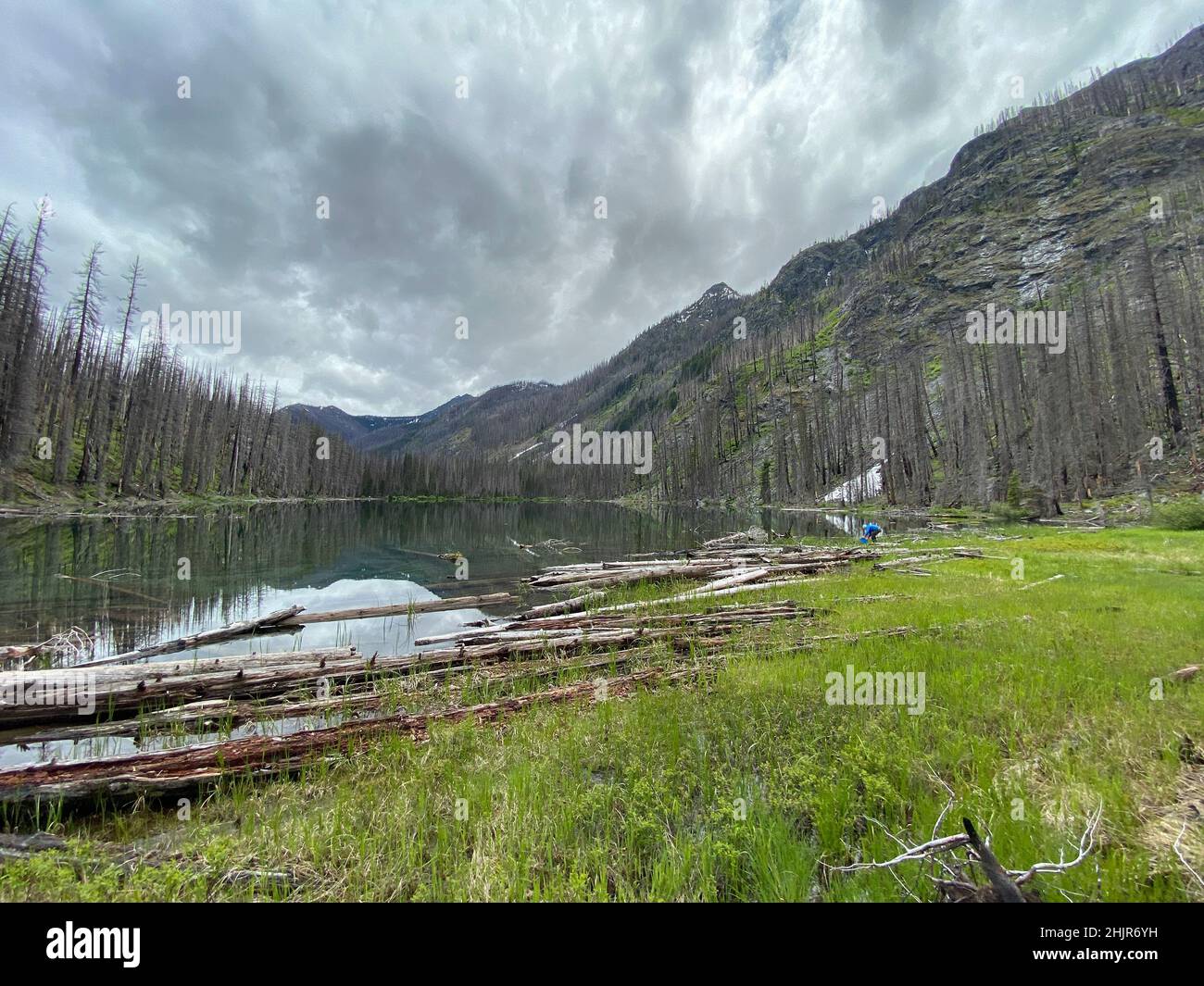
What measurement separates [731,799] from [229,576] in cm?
2147

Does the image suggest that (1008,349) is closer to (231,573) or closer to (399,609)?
(399,609)

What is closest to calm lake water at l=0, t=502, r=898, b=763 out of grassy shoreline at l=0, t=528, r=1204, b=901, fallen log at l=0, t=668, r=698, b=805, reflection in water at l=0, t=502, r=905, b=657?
reflection in water at l=0, t=502, r=905, b=657

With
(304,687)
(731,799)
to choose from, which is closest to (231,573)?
(304,687)

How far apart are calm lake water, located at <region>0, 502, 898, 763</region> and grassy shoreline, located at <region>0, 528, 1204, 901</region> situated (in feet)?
13.9

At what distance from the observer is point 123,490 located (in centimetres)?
5481

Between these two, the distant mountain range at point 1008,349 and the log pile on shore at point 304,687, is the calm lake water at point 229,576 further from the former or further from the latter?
the distant mountain range at point 1008,349

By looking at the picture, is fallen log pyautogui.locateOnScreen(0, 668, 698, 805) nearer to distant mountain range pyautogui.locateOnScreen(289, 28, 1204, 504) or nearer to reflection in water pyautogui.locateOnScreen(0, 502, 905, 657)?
reflection in water pyautogui.locateOnScreen(0, 502, 905, 657)

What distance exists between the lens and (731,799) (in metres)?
4.19

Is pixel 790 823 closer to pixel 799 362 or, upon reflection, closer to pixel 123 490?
pixel 123 490

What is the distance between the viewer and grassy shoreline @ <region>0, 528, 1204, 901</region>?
3.14 meters
